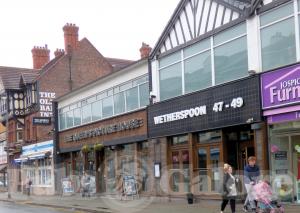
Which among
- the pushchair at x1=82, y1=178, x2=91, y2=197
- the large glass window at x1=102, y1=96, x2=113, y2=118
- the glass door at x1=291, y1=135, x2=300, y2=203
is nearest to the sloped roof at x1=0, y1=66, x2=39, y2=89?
the large glass window at x1=102, y1=96, x2=113, y2=118

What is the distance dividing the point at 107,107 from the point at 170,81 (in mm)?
7274

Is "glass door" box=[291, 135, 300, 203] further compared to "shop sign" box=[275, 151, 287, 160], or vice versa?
"shop sign" box=[275, 151, 287, 160]

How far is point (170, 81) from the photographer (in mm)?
25031

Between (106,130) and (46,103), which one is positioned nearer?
(106,130)

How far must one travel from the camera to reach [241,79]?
65.2 ft

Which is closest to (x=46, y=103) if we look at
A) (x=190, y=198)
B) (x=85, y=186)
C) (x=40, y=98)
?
(x=40, y=98)

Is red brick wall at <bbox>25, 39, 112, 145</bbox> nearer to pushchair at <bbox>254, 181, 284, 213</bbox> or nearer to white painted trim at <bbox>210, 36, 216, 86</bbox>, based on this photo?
white painted trim at <bbox>210, 36, 216, 86</bbox>

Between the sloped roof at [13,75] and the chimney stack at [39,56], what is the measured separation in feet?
3.01

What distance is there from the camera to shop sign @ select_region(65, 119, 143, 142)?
27.9 m

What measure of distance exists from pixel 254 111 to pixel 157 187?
8182 mm

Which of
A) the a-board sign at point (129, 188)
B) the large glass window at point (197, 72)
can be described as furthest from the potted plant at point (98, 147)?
the large glass window at point (197, 72)

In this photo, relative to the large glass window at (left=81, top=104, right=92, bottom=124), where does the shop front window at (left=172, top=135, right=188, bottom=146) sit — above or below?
below

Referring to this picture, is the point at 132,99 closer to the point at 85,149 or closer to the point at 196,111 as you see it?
the point at 85,149

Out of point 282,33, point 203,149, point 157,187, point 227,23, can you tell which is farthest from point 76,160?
point 282,33
